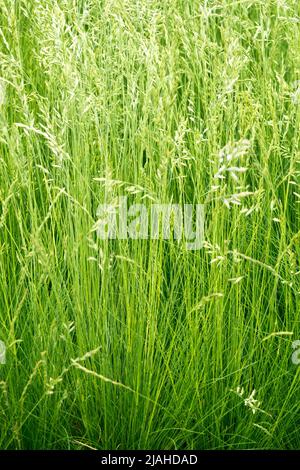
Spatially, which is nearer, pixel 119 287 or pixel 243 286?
pixel 119 287

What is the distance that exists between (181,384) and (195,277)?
0.31 metres

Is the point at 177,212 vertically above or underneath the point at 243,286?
above

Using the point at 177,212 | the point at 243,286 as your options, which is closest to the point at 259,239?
the point at 243,286

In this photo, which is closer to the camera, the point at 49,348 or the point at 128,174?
the point at 49,348

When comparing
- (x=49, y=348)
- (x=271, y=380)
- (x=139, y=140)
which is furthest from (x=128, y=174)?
(x=271, y=380)

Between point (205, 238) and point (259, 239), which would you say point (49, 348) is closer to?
point (205, 238)

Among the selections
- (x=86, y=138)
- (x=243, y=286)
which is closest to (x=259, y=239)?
(x=243, y=286)

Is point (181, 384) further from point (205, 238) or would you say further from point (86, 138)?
point (86, 138)

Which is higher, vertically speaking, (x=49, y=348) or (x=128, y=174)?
(x=128, y=174)

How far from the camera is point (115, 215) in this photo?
201cm

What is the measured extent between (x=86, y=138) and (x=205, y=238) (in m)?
0.44

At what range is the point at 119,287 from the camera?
6.60 ft
